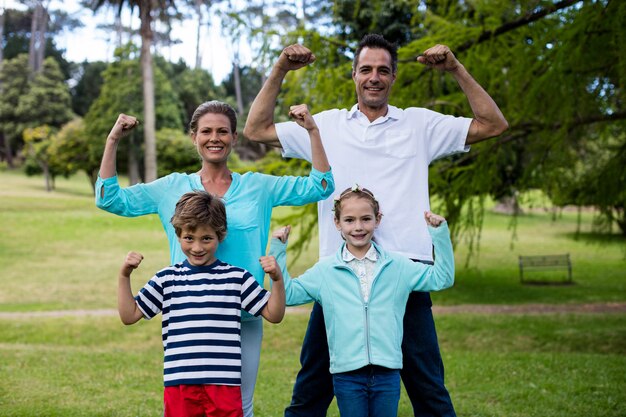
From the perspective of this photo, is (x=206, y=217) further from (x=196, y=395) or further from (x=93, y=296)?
(x=93, y=296)

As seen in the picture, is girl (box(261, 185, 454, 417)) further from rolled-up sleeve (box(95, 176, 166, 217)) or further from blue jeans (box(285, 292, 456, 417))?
rolled-up sleeve (box(95, 176, 166, 217))

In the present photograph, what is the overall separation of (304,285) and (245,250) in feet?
1.03

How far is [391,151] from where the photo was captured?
3.37 meters

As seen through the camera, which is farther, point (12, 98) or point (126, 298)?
point (12, 98)

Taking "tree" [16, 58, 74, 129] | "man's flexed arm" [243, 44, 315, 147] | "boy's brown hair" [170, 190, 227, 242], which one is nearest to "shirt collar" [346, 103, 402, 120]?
"man's flexed arm" [243, 44, 315, 147]

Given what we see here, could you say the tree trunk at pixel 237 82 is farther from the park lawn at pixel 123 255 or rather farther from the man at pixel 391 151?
the man at pixel 391 151

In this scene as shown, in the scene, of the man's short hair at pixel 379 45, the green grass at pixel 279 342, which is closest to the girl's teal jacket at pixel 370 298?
the man's short hair at pixel 379 45

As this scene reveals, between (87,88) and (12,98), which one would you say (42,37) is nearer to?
(87,88)

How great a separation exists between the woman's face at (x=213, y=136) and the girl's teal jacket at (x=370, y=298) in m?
0.44

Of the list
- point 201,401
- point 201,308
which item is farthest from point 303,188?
point 201,401

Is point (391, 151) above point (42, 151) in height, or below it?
below

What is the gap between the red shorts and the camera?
9.77ft

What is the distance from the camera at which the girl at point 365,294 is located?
317cm

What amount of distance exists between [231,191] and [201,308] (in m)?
0.54
